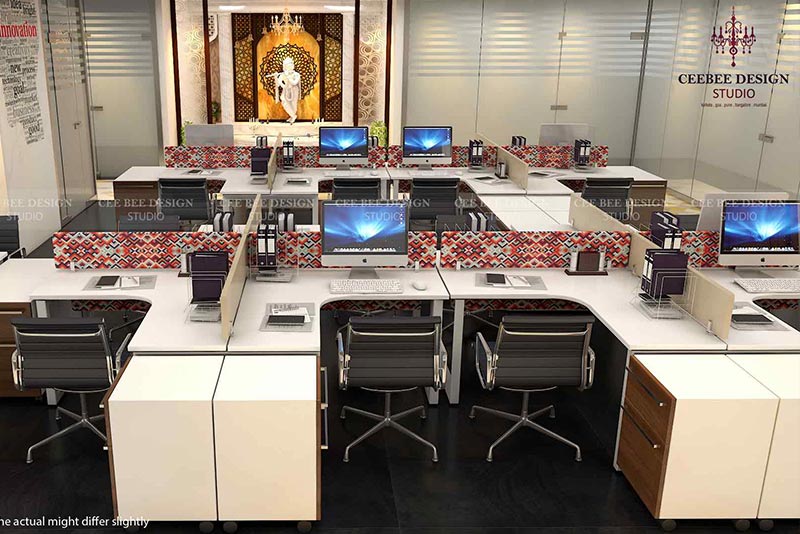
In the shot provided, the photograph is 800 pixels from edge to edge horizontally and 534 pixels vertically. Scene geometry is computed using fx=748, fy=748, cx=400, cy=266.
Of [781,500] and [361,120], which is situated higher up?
[361,120]

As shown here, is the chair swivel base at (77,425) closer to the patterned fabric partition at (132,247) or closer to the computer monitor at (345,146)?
the patterned fabric partition at (132,247)

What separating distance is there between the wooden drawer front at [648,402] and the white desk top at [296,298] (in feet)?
4.17

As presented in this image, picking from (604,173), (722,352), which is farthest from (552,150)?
(722,352)

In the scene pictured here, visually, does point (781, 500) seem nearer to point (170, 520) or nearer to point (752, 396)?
point (752, 396)

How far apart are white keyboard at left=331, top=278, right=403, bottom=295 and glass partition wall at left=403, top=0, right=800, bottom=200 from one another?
711 cm

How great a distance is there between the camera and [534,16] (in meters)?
11.5

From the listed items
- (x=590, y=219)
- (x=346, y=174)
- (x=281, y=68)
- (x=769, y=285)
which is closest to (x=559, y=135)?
(x=346, y=174)

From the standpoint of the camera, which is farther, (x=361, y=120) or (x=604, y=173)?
(x=361, y=120)

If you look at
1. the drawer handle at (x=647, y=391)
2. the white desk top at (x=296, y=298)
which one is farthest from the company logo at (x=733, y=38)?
the drawer handle at (x=647, y=391)

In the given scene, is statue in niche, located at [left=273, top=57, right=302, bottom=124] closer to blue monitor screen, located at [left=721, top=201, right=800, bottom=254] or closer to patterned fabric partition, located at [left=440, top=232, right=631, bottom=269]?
patterned fabric partition, located at [left=440, top=232, right=631, bottom=269]

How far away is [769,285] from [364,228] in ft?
9.14

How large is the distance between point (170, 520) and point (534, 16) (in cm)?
990

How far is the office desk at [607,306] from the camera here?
416cm

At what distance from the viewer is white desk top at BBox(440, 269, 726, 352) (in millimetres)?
4156
